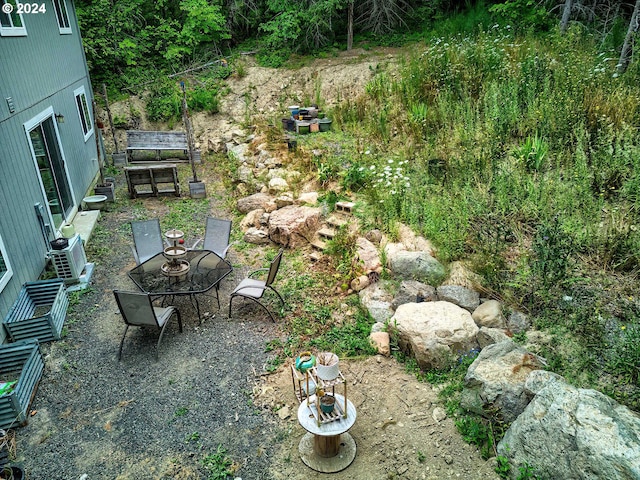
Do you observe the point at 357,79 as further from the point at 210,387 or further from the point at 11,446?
the point at 11,446

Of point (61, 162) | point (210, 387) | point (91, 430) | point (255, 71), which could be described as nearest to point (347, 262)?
point (210, 387)

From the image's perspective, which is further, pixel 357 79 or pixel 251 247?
pixel 357 79

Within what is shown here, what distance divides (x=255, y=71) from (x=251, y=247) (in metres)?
8.32

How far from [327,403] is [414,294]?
6.30ft

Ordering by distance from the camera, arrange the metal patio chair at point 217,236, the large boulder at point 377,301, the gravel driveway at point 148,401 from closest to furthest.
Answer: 1. the gravel driveway at point 148,401
2. the large boulder at point 377,301
3. the metal patio chair at point 217,236

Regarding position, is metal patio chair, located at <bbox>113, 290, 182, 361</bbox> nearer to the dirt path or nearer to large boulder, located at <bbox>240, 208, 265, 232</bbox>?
the dirt path

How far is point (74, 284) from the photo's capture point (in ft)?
19.9

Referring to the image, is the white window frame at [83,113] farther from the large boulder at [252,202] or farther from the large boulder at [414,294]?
the large boulder at [414,294]

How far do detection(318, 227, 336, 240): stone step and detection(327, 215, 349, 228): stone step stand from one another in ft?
0.31

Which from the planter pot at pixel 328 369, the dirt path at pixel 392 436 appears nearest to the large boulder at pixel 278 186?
the dirt path at pixel 392 436

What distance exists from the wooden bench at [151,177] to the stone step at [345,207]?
4107mm

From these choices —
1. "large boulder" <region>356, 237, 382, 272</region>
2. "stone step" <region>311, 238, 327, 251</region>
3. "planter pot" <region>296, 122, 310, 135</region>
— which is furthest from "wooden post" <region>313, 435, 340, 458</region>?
"planter pot" <region>296, 122, 310, 135</region>

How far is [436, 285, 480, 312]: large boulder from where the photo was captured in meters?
4.68

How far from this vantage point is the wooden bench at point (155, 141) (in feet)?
35.4
